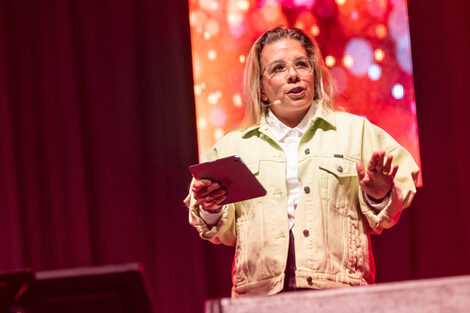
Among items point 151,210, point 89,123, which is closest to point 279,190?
point 151,210

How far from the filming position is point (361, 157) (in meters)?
2.03

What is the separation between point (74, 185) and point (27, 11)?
3.01 feet

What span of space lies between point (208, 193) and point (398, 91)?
1675 millimetres

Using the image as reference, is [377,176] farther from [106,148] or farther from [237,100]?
[106,148]

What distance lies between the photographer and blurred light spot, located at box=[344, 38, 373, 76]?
126 inches

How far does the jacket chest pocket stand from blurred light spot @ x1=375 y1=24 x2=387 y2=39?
1.45 metres

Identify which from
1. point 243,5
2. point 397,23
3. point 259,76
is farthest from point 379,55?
point 259,76

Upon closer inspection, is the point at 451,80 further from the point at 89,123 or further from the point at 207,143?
the point at 89,123

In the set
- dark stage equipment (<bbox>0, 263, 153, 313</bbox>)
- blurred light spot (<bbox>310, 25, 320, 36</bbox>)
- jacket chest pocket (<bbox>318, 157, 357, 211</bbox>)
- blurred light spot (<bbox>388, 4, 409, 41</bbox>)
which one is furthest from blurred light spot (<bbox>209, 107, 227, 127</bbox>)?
dark stage equipment (<bbox>0, 263, 153, 313</bbox>)

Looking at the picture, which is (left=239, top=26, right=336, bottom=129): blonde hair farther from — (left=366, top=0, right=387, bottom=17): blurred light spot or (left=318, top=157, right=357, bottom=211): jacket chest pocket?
(left=366, top=0, right=387, bottom=17): blurred light spot

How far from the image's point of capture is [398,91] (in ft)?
10.5

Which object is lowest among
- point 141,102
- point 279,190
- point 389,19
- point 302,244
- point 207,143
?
point 302,244

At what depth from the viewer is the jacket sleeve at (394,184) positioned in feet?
6.07

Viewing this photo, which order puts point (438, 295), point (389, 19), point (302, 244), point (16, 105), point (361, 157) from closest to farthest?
point (438, 295), point (302, 244), point (361, 157), point (16, 105), point (389, 19)
